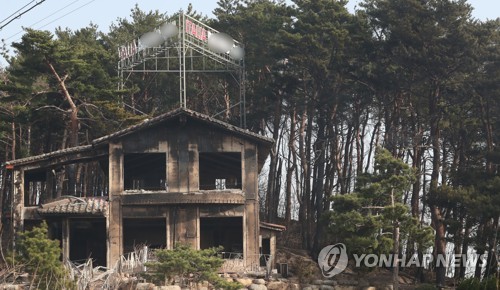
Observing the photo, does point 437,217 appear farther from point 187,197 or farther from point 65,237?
point 65,237

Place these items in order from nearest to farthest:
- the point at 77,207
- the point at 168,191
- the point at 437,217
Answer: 1. the point at 77,207
2. the point at 168,191
3. the point at 437,217

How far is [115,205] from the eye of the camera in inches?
1590

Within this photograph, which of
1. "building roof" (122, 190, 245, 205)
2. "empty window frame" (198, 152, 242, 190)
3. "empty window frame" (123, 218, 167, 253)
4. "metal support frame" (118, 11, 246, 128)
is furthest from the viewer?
"metal support frame" (118, 11, 246, 128)

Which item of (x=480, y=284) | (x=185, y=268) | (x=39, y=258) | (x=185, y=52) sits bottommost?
(x=480, y=284)

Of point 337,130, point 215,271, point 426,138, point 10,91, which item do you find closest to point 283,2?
point 337,130

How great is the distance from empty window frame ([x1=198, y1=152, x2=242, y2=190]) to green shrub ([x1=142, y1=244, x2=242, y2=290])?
1005cm

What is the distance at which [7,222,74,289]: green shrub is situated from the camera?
32.2 meters

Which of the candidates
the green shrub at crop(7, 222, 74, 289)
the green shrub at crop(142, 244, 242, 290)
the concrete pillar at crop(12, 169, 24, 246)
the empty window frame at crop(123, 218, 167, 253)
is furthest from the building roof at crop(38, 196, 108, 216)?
the green shrub at crop(142, 244, 242, 290)

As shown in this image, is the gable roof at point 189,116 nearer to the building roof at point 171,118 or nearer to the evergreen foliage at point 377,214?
the building roof at point 171,118

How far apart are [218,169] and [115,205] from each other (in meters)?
8.24

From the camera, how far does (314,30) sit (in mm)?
51312

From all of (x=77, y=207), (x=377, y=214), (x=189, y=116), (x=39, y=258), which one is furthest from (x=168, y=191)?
(x=377, y=214)

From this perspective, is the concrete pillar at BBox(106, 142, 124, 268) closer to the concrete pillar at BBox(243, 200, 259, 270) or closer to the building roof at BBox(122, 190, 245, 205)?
the building roof at BBox(122, 190, 245, 205)

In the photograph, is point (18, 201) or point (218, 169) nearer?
point (18, 201)
